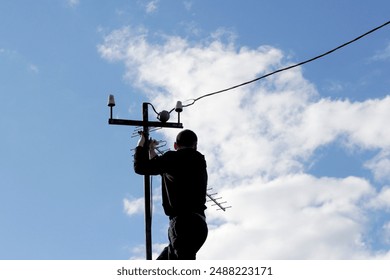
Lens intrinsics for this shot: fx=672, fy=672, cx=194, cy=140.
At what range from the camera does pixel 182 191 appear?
24.0 ft

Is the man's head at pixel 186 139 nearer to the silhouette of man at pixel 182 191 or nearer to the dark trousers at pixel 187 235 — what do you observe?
the silhouette of man at pixel 182 191

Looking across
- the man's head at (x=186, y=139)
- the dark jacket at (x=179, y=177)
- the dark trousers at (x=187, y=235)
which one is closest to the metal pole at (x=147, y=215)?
the man's head at (x=186, y=139)

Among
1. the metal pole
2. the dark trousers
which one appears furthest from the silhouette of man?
the metal pole

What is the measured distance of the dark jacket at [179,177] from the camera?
7.29 meters

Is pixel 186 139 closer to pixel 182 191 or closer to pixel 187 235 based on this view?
pixel 182 191

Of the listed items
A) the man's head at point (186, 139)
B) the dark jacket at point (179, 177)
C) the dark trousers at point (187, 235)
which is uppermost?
the man's head at point (186, 139)

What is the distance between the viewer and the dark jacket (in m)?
7.29

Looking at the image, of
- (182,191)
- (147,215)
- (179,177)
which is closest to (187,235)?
(182,191)

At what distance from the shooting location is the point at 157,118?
34.1 feet

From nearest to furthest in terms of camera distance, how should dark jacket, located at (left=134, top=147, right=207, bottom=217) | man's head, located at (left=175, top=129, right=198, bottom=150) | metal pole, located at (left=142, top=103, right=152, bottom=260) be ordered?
dark jacket, located at (left=134, top=147, right=207, bottom=217) < man's head, located at (left=175, top=129, right=198, bottom=150) < metal pole, located at (left=142, top=103, right=152, bottom=260)

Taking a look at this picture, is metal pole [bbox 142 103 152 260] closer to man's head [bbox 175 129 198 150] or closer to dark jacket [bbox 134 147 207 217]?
man's head [bbox 175 129 198 150]

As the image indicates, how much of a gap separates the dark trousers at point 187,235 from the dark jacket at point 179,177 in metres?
0.10

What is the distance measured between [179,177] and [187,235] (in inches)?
25.8
